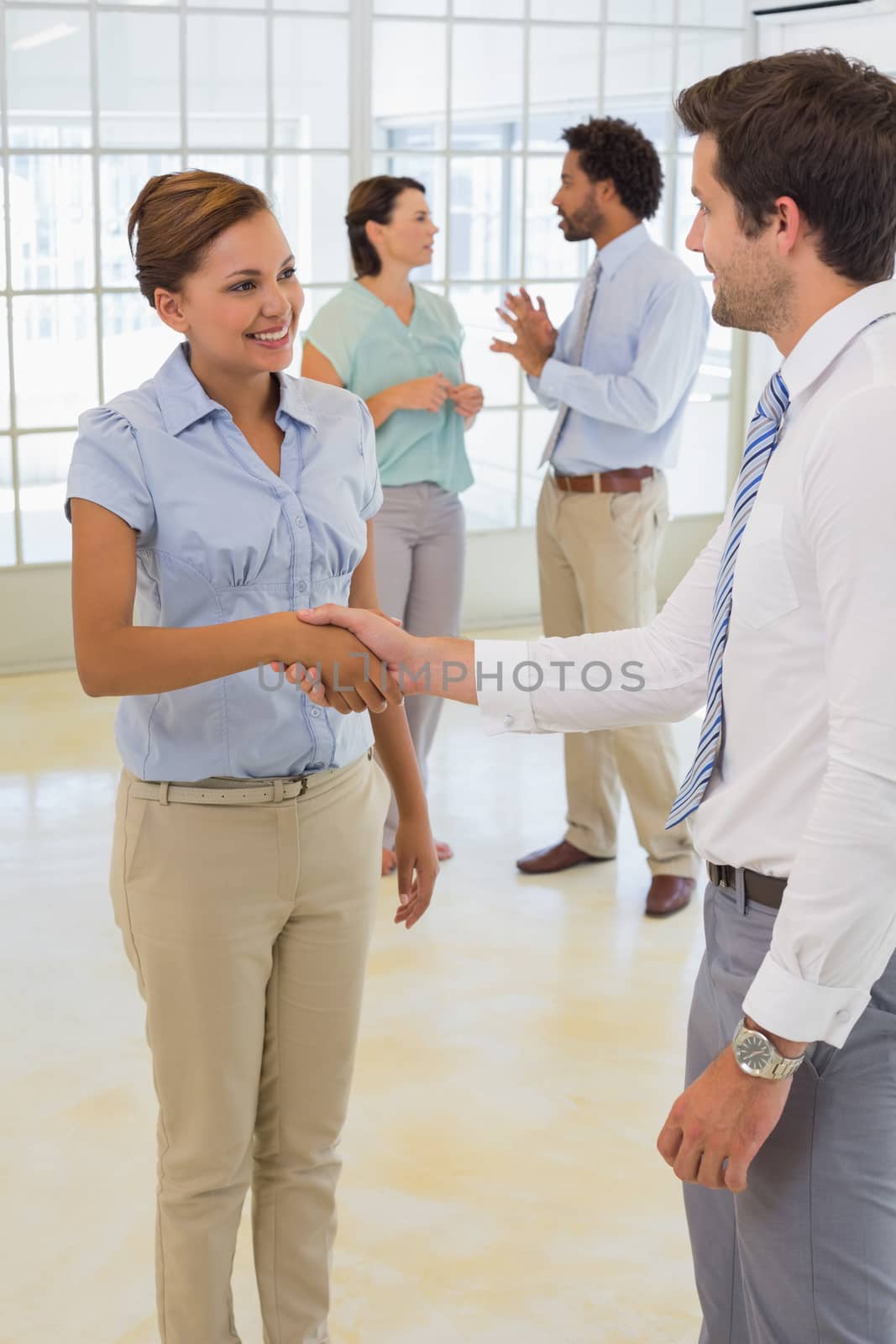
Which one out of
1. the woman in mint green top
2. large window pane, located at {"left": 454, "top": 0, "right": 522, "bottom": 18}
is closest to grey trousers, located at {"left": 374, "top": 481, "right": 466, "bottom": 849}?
the woman in mint green top

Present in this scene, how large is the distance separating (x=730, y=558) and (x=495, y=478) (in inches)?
194

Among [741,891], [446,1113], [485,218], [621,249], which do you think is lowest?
[446,1113]

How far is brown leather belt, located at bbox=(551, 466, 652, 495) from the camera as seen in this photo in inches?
146

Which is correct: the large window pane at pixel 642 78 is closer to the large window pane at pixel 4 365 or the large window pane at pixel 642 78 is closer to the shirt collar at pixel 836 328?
the large window pane at pixel 4 365

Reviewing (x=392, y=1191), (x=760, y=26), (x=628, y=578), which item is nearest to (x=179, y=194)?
(x=392, y=1191)

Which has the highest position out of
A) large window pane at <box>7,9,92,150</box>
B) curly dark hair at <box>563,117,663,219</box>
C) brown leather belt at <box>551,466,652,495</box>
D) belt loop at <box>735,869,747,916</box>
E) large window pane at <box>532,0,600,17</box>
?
large window pane at <box>532,0,600,17</box>

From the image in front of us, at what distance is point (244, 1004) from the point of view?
1.76m

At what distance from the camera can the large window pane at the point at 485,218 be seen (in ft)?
19.6

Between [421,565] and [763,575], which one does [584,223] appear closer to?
[421,565]

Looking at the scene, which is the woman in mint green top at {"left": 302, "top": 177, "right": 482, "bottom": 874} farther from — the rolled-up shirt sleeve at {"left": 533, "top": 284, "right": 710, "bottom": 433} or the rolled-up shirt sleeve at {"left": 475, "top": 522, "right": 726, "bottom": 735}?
the rolled-up shirt sleeve at {"left": 475, "top": 522, "right": 726, "bottom": 735}

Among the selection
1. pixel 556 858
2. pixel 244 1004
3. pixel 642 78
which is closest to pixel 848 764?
pixel 244 1004

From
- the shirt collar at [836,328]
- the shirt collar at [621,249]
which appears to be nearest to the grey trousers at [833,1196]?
the shirt collar at [836,328]

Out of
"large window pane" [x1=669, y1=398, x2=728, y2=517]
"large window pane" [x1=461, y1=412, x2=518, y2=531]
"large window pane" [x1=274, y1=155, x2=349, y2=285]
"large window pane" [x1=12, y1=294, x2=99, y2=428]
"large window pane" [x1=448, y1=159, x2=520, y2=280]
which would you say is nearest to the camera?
"large window pane" [x1=12, y1=294, x2=99, y2=428]

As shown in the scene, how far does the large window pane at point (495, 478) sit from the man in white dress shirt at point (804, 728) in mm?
4831
